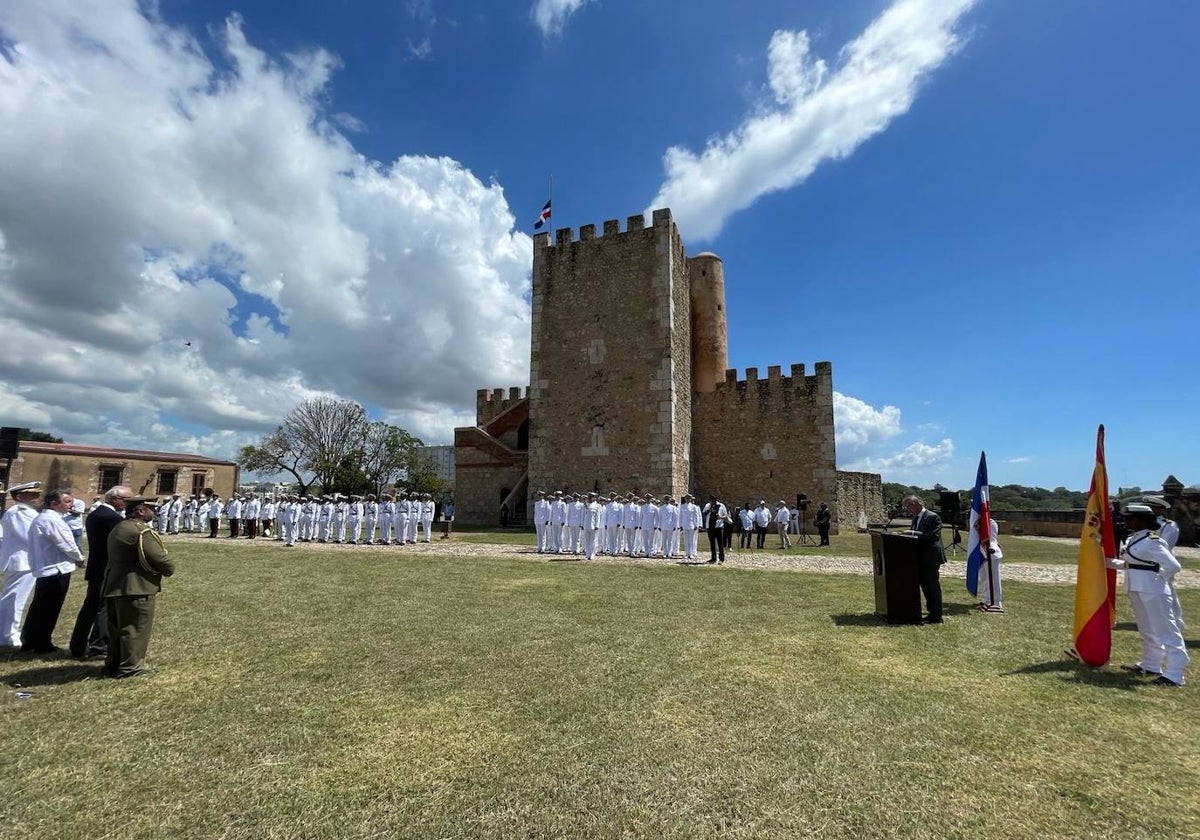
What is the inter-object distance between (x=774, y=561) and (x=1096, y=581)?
8753 mm

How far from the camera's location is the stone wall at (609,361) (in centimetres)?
Result: 2300

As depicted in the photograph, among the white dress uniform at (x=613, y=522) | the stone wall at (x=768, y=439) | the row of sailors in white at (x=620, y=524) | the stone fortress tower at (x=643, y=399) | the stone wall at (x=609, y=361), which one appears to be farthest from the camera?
the stone wall at (x=768, y=439)

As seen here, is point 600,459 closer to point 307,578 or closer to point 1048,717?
point 307,578

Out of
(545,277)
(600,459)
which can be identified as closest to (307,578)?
(600,459)

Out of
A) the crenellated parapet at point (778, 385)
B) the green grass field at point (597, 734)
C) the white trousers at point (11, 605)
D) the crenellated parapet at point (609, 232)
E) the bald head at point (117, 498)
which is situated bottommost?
the green grass field at point (597, 734)

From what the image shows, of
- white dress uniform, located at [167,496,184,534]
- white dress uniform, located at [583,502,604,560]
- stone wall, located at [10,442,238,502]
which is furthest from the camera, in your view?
stone wall, located at [10,442,238,502]

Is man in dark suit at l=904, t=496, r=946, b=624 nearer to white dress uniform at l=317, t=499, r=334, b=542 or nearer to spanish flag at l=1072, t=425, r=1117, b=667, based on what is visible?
spanish flag at l=1072, t=425, r=1117, b=667

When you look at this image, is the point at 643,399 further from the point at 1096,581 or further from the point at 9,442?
the point at 9,442

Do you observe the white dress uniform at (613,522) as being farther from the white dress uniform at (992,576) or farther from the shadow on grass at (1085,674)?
the shadow on grass at (1085,674)

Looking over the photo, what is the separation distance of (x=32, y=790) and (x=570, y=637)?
4314 millimetres

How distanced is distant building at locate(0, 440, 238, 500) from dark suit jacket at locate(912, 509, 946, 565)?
133ft

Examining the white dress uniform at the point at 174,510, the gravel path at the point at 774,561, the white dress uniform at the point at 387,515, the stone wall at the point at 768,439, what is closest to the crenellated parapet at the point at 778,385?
the stone wall at the point at 768,439

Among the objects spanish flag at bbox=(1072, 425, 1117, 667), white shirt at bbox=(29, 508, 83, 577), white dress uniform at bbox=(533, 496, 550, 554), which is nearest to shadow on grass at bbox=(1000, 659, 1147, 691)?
spanish flag at bbox=(1072, 425, 1117, 667)

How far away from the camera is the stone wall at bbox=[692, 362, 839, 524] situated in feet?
84.6
